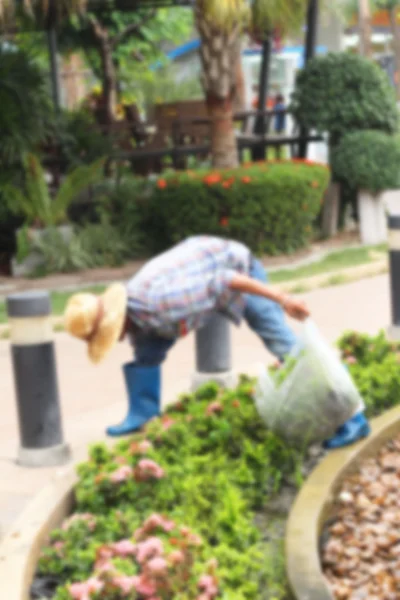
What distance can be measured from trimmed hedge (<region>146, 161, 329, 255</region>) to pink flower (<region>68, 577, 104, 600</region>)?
995 cm

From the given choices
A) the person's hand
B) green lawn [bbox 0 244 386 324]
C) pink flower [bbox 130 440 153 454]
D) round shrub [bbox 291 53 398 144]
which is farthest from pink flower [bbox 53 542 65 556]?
round shrub [bbox 291 53 398 144]

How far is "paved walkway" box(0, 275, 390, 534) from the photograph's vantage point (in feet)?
18.3

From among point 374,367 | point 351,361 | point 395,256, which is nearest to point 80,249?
point 395,256

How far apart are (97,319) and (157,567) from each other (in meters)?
1.76

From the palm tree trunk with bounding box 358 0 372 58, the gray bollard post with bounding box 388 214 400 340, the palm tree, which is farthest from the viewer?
the palm tree trunk with bounding box 358 0 372 58

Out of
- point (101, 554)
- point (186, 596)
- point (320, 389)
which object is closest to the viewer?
point (186, 596)

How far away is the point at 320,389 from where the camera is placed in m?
4.99

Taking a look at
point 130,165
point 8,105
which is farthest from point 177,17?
point 8,105

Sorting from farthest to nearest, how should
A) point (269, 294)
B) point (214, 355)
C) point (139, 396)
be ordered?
1. point (214, 355)
2. point (139, 396)
3. point (269, 294)

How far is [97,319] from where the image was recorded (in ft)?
17.2

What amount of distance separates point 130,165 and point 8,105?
3.33 metres

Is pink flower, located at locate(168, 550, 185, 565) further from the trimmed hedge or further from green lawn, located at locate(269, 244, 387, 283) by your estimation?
the trimmed hedge

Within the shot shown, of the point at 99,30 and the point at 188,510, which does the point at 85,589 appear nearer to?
the point at 188,510

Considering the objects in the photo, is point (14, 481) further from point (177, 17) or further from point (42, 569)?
point (177, 17)
